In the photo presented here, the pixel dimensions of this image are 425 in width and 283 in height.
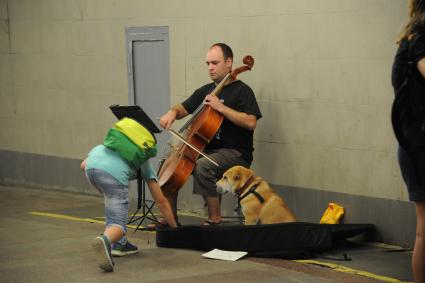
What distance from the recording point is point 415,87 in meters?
5.46

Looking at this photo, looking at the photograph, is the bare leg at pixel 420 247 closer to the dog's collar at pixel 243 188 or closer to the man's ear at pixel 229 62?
the dog's collar at pixel 243 188

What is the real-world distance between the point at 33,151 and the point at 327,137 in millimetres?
5542

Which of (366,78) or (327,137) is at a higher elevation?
(366,78)

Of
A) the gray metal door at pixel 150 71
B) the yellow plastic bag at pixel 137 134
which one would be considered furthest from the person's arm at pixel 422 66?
the gray metal door at pixel 150 71

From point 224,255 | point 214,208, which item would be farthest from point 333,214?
point 224,255

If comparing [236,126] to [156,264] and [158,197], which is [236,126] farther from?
[156,264]

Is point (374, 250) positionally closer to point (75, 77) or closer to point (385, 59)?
point (385, 59)

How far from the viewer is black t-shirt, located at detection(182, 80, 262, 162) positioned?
9.25m

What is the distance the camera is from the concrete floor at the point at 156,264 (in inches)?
292

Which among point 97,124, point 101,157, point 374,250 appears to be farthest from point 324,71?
point 97,124

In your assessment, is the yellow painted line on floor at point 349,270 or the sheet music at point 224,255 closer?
the yellow painted line on floor at point 349,270

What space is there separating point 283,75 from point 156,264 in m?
2.58

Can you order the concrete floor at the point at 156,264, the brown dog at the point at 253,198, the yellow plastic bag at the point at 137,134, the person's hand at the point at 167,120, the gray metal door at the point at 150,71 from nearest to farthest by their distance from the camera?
1. the concrete floor at the point at 156,264
2. the yellow plastic bag at the point at 137,134
3. the brown dog at the point at 253,198
4. the person's hand at the point at 167,120
5. the gray metal door at the point at 150,71

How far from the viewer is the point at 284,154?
966cm
